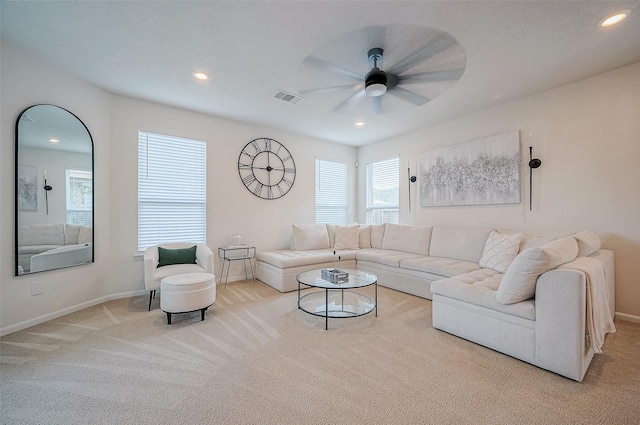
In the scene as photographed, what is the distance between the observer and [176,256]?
350 cm

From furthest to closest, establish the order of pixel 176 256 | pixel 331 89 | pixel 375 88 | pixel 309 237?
pixel 309 237 → pixel 176 256 → pixel 331 89 → pixel 375 88

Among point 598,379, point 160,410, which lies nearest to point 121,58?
point 160,410

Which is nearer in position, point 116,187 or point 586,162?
point 586,162

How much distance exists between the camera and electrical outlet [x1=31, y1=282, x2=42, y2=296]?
2.62 meters

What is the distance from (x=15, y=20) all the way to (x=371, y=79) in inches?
121

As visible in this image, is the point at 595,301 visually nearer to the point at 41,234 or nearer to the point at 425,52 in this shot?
the point at 425,52

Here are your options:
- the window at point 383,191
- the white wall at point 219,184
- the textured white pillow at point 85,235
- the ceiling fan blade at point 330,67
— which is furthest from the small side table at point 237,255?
the ceiling fan blade at point 330,67

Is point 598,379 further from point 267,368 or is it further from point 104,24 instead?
point 104,24

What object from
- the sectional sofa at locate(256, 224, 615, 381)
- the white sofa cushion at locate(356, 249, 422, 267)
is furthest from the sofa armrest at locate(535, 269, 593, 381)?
the white sofa cushion at locate(356, 249, 422, 267)

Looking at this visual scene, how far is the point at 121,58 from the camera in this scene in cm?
265

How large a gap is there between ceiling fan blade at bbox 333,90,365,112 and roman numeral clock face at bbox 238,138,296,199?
151 centimetres

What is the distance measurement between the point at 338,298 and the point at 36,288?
3240 mm

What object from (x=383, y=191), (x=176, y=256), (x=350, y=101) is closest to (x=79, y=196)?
(x=176, y=256)

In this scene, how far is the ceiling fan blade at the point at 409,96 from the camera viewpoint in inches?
127
